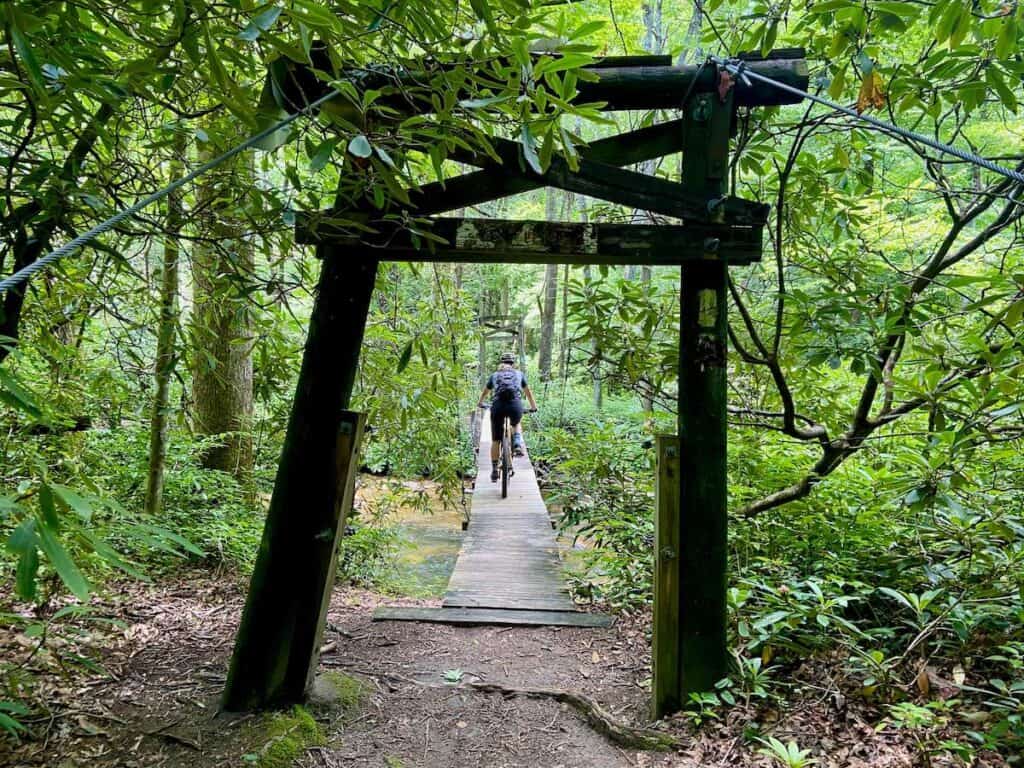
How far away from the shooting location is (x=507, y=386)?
7328 millimetres

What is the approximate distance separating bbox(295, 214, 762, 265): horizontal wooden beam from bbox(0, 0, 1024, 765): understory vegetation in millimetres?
96

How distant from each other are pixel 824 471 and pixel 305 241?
9.35 feet

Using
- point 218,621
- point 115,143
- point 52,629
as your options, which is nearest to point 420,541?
point 218,621

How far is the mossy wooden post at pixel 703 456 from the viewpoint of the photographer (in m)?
2.27

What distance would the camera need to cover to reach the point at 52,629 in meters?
2.48

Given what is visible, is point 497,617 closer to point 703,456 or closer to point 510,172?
point 703,456

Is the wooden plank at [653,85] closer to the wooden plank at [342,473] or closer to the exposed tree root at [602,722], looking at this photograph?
the wooden plank at [342,473]

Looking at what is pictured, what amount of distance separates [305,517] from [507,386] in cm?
511

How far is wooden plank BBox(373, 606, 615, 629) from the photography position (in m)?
3.54

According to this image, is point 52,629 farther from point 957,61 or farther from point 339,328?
point 957,61

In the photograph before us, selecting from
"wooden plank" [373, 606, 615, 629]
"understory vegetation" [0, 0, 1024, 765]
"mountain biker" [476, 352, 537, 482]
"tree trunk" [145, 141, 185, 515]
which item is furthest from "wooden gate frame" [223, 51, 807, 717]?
"mountain biker" [476, 352, 537, 482]

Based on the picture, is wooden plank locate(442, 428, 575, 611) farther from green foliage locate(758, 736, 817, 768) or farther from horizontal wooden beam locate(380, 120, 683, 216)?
horizontal wooden beam locate(380, 120, 683, 216)

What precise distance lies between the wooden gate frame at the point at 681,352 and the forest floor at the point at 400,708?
0.23 metres

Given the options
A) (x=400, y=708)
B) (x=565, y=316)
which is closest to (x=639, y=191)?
(x=565, y=316)
